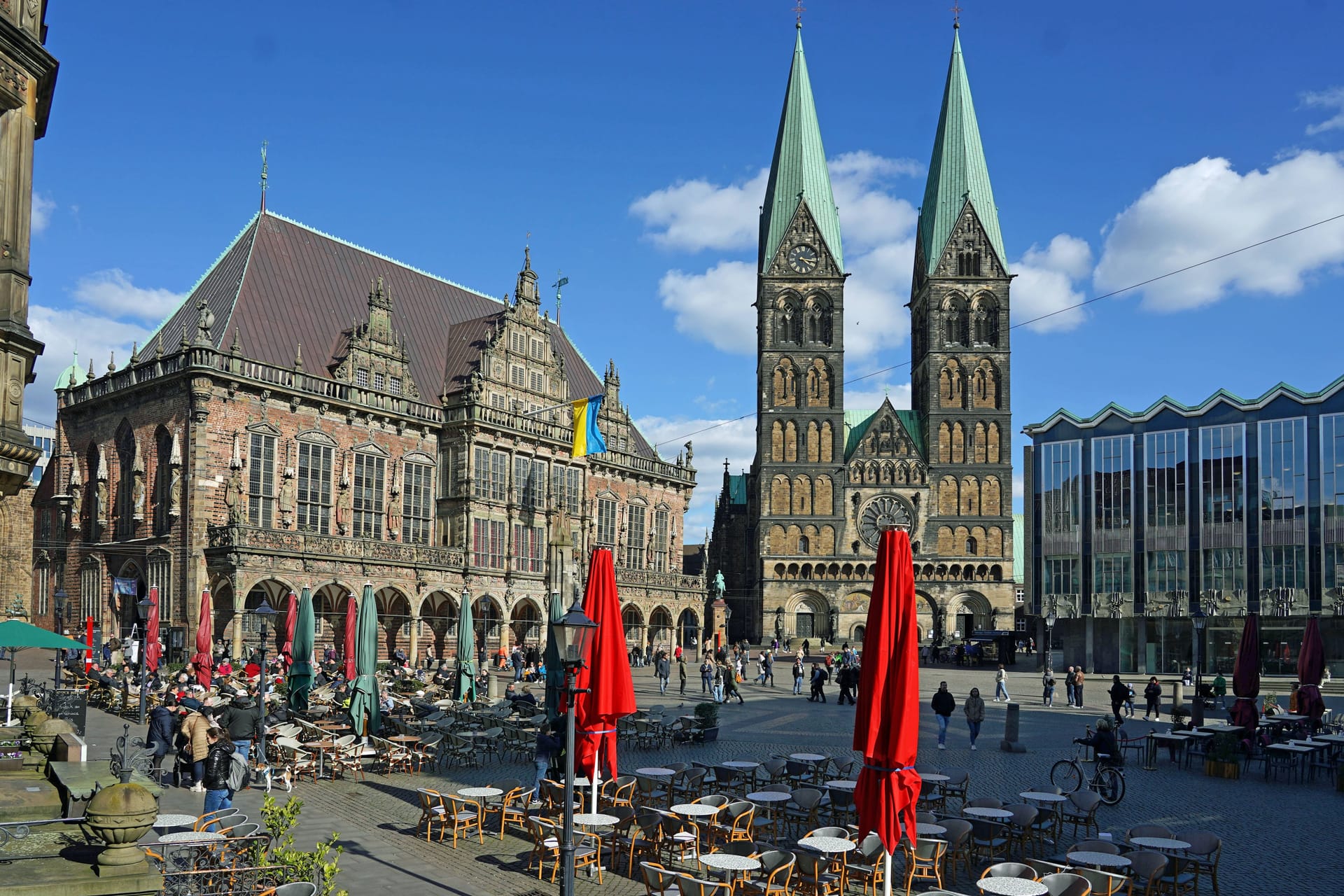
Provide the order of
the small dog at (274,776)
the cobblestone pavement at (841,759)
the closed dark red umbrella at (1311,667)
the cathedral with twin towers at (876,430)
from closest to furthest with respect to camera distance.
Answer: the cobblestone pavement at (841,759) → the small dog at (274,776) → the closed dark red umbrella at (1311,667) → the cathedral with twin towers at (876,430)

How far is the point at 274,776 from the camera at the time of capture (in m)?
17.9

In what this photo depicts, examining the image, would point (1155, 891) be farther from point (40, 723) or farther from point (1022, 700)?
point (1022, 700)

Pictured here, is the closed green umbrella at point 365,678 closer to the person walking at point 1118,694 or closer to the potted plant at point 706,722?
the potted plant at point 706,722

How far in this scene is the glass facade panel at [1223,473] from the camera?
53.1 meters

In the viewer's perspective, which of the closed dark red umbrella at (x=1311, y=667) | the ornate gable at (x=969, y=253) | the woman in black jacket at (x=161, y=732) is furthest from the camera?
the ornate gable at (x=969, y=253)

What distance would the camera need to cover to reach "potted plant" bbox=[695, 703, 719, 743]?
24031mm

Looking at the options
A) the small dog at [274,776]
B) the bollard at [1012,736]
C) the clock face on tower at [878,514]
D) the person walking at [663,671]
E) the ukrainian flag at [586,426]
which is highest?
the ukrainian flag at [586,426]

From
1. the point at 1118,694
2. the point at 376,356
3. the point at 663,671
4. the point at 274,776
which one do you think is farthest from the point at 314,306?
the point at 1118,694

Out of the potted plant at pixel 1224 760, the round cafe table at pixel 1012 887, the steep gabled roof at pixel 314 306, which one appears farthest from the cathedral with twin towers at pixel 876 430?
the round cafe table at pixel 1012 887

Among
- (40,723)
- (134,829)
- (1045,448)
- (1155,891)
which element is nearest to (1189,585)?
(1045,448)

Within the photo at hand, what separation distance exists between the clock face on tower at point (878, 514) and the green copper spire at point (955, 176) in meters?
17.1

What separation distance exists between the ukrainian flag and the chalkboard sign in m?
19.6

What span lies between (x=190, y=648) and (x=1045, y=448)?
4280 cm

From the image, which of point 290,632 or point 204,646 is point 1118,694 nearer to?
point 290,632
